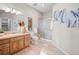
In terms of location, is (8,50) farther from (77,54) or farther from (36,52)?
(77,54)

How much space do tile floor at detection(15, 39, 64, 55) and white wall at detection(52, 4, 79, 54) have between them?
0.31ft

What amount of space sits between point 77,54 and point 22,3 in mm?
1364

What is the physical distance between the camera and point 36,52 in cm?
246

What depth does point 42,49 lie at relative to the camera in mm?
2471

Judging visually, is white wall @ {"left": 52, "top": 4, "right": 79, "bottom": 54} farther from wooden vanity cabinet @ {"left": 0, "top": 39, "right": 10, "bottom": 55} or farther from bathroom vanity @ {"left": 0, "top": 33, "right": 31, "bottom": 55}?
wooden vanity cabinet @ {"left": 0, "top": 39, "right": 10, "bottom": 55}

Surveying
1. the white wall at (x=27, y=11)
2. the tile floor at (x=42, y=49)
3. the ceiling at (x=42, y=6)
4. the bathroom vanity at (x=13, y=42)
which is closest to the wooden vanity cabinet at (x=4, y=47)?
the bathroom vanity at (x=13, y=42)

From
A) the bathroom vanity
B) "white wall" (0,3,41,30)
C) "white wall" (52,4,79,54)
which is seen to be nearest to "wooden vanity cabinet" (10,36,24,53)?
the bathroom vanity

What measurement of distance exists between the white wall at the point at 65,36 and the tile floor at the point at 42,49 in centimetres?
9

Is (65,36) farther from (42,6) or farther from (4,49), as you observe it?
(4,49)

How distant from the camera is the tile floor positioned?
2453 millimetres

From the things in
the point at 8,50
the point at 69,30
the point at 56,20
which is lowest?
the point at 8,50

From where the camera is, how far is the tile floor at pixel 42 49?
245 cm

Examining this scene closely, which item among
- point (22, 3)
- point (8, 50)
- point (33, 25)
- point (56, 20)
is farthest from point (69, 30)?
point (8, 50)
